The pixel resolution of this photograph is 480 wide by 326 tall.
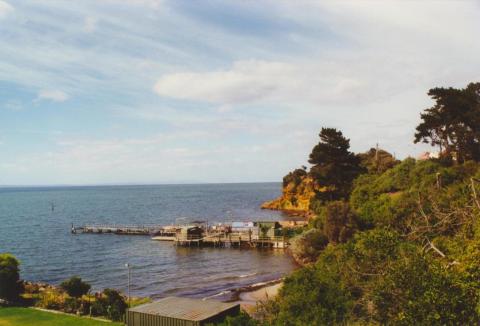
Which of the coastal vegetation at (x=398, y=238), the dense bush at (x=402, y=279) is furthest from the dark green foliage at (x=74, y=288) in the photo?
the dense bush at (x=402, y=279)

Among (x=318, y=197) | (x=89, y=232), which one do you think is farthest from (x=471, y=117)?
(x=89, y=232)

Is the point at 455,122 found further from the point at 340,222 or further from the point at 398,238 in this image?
the point at 398,238

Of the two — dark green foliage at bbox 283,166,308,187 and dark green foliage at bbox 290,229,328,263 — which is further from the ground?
dark green foliage at bbox 283,166,308,187

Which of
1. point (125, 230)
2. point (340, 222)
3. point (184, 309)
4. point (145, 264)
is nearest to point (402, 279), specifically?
point (184, 309)

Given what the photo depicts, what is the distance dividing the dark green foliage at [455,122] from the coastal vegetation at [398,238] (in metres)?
0.11

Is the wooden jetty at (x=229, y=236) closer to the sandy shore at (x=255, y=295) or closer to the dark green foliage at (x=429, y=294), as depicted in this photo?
the sandy shore at (x=255, y=295)

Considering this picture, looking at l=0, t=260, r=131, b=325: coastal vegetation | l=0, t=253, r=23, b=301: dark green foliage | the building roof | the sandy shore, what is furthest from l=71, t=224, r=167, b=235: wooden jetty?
the building roof

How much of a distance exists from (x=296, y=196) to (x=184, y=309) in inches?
4229

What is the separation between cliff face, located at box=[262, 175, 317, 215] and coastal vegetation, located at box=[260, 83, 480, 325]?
33341mm

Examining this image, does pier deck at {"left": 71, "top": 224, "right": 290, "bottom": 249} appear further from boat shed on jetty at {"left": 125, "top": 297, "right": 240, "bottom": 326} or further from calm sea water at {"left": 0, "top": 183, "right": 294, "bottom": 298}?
boat shed on jetty at {"left": 125, "top": 297, "right": 240, "bottom": 326}

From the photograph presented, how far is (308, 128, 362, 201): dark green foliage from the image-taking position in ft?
179

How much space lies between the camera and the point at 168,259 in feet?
191

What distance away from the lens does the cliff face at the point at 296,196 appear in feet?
392

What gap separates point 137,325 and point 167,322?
2.10 meters
